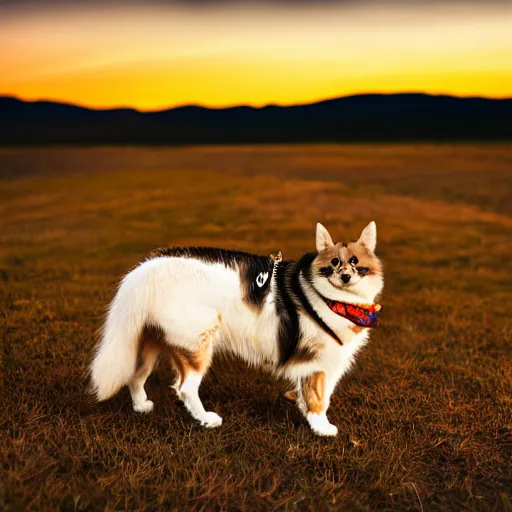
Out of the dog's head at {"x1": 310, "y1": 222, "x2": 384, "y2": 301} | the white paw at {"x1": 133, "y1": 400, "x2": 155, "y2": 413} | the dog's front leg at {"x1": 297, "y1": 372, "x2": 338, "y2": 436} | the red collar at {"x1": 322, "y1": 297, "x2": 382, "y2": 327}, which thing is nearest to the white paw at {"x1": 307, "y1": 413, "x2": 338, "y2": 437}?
the dog's front leg at {"x1": 297, "y1": 372, "x2": 338, "y2": 436}


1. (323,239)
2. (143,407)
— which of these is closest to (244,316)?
(323,239)

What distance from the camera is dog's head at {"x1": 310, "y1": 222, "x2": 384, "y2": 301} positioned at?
4391 mm

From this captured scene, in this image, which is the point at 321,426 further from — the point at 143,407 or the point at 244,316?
the point at 143,407

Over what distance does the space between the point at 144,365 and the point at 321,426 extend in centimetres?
139

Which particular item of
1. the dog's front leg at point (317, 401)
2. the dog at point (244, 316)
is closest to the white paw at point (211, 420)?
the dog at point (244, 316)

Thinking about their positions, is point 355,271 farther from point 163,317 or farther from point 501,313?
point 501,313

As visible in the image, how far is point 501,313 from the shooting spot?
335 inches

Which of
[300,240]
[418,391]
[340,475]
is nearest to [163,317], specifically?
[340,475]

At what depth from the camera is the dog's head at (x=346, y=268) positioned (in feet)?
14.4

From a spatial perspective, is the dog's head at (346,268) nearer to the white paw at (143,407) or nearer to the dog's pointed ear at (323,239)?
the dog's pointed ear at (323,239)

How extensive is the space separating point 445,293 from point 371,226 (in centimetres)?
535

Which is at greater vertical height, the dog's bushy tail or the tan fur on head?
the tan fur on head

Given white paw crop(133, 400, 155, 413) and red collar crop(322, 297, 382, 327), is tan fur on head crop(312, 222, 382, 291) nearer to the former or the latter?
red collar crop(322, 297, 382, 327)

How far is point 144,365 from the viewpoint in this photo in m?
4.74
